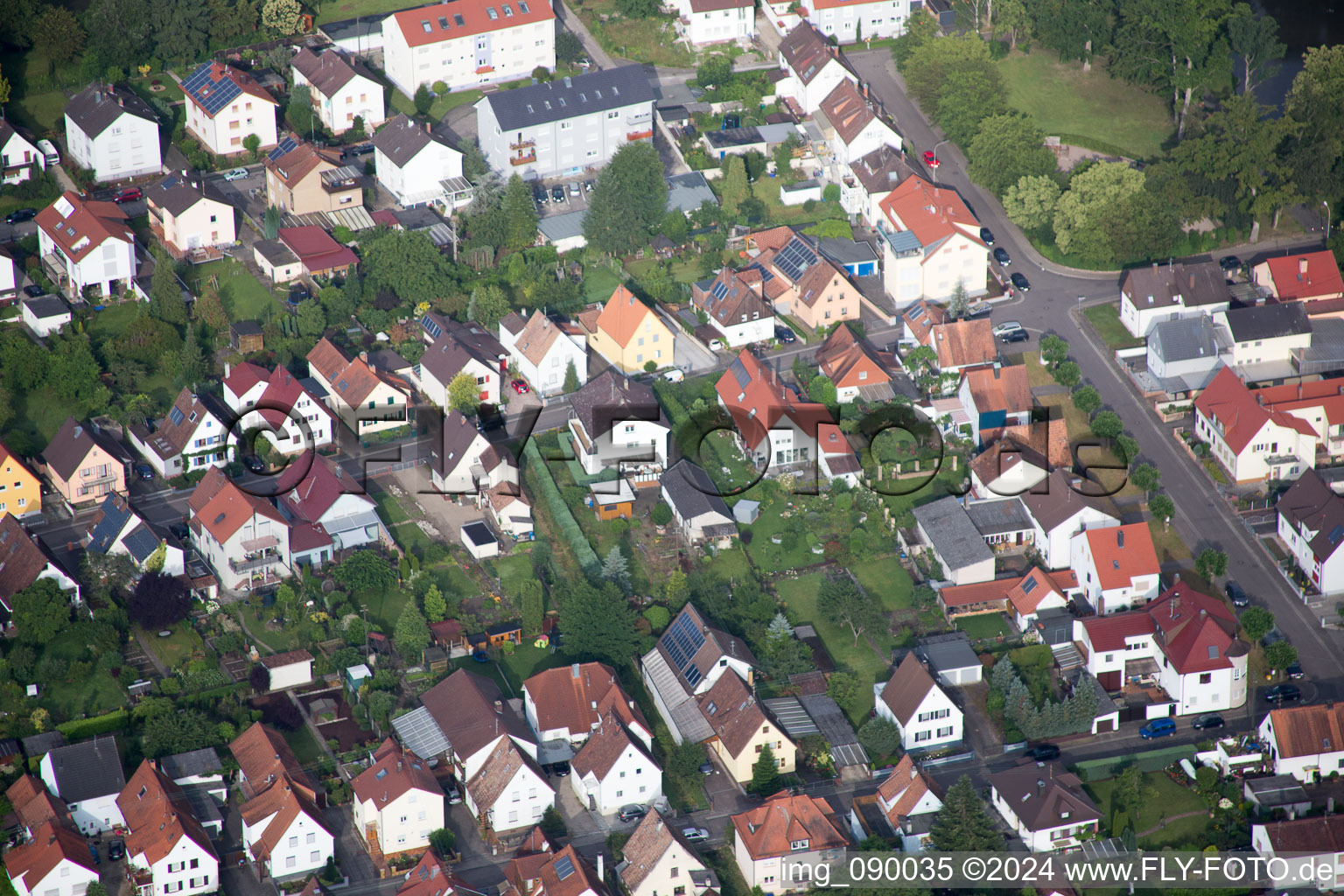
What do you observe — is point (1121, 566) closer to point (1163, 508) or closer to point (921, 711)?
point (1163, 508)

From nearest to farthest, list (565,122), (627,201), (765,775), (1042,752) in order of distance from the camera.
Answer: (765,775) < (1042,752) < (627,201) < (565,122)

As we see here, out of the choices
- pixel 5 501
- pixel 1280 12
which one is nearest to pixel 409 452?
pixel 5 501

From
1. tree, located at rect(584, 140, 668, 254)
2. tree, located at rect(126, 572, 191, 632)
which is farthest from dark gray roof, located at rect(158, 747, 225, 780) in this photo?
tree, located at rect(584, 140, 668, 254)

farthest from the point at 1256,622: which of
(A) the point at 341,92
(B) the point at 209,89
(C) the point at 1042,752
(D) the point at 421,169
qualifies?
(B) the point at 209,89

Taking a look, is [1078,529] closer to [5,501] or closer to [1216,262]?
[1216,262]

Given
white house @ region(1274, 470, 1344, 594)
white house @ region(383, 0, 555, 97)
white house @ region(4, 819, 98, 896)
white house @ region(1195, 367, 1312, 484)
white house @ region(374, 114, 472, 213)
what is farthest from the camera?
white house @ region(383, 0, 555, 97)

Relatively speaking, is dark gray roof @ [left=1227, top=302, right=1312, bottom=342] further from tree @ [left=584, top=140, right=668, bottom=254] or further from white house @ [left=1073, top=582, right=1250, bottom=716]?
tree @ [left=584, top=140, right=668, bottom=254]
